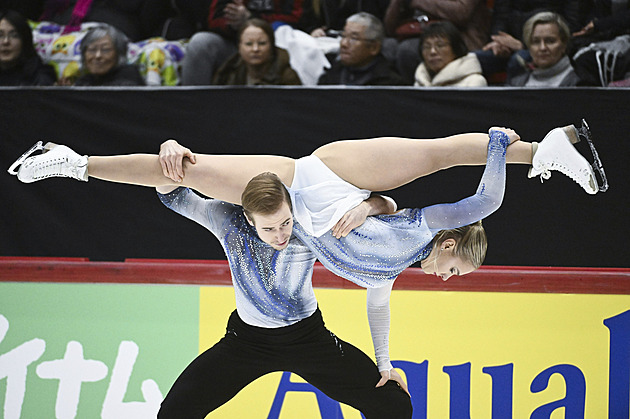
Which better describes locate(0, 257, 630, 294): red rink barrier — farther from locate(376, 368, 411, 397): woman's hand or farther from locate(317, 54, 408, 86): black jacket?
locate(317, 54, 408, 86): black jacket

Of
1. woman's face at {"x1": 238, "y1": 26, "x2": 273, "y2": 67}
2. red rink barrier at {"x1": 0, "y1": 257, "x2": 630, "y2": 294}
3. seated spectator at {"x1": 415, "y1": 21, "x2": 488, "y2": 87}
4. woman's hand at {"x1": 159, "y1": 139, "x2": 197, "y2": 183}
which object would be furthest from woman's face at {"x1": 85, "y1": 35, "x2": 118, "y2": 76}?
seated spectator at {"x1": 415, "y1": 21, "x2": 488, "y2": 87}

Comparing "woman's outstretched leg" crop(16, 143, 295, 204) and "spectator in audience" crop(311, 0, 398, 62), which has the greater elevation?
"spectator in audience" crop(311, 0, 398, 62)

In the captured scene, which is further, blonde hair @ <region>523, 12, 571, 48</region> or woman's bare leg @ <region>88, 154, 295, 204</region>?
blonde hair @ <region>523, 12, 571, 48</region>

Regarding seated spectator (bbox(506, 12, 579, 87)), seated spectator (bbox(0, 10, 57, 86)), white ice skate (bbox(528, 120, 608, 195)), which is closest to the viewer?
white ice skate (bbox(528, 120, 608, 195))

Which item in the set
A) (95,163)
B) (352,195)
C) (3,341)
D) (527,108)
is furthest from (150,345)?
(527,108)

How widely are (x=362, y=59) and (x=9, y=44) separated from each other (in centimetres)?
197

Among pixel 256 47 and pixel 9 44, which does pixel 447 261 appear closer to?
pixel 256 47

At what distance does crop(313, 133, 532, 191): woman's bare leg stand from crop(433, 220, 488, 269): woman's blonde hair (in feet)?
0.83

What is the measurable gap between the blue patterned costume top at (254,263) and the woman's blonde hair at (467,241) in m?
0.51

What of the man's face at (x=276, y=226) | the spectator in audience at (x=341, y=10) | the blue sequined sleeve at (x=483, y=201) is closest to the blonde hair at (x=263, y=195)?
the man's face at (x=276, y=226)

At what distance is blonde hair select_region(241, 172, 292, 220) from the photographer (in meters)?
2.49

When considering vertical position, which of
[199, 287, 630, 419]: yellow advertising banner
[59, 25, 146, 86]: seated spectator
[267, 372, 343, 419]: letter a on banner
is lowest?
[267, 372, 343, 419]: letter a on banner

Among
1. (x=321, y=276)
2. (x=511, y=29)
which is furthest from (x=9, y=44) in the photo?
(x=511, y=29)

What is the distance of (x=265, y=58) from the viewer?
381 cm
